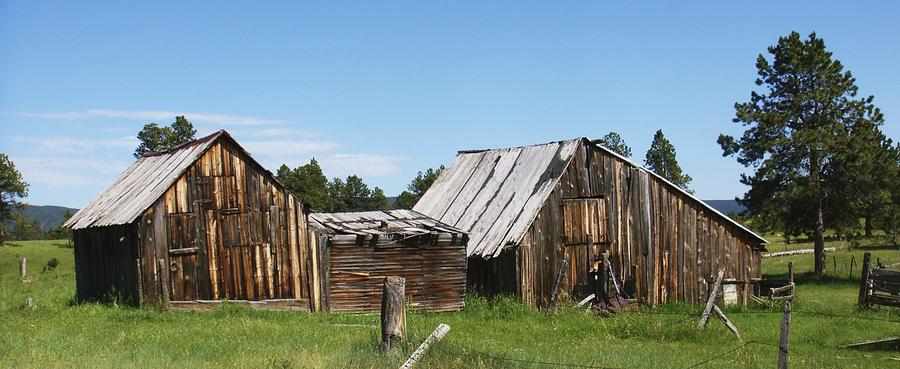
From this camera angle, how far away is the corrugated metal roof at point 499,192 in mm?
30438

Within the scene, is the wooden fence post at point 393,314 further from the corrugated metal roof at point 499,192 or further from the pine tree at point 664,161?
the pine tree at point 664,161

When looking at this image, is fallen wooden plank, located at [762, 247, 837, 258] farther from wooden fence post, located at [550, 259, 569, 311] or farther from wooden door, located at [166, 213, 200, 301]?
wooden door, located at [166, 213, 200, 301]

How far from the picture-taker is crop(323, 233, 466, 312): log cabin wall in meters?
28.9

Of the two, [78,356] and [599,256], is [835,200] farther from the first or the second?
[78,356]

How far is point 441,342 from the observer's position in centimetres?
1362

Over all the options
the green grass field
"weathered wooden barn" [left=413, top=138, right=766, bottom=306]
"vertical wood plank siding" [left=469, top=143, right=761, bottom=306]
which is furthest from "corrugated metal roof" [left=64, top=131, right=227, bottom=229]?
"vertical wood plank siding" [left=469, top=143, right=761, bottom=306]

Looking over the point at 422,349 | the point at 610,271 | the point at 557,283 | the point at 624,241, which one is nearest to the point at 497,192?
the point at 624,241

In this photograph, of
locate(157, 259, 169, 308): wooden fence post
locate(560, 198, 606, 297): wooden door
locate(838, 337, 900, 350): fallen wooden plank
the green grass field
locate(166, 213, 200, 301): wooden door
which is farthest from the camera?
locate(560, 198, 606, 297): wooden door

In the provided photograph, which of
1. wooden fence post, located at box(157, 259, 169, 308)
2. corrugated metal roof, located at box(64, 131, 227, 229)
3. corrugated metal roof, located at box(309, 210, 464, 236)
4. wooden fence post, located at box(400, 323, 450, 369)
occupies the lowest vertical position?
wooden fence post, located at box(157, 259, 169, 308)

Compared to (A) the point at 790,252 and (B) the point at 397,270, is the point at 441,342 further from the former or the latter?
(A) the point at 790,252

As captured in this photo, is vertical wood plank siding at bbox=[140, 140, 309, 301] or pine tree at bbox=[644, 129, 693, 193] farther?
pine tree at bbox=[644, 129, 693, 193]

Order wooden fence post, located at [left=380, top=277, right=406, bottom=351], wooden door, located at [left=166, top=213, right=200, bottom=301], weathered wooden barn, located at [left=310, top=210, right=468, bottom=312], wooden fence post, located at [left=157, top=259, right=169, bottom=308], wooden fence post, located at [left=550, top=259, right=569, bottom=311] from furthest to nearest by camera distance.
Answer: wooden fence post, located at [left=550, top=259, right=569, bottom=311]
weathered wooden barn, located at [left=310, top=210, right=468, bottom=312]
wooden door, located at [left=166, top=213, right=200, bottom=301]
wooden fence post, located at [left=157, top=259, right=169, bottom=308]
wooden fence post, located at [left=380, top=277, right=406, bottom=351]

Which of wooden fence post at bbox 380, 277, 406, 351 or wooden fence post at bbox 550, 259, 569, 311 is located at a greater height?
wooden fence post at bbox 380, 277, 406, 351

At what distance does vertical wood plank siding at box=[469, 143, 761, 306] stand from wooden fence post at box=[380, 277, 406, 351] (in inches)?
633
